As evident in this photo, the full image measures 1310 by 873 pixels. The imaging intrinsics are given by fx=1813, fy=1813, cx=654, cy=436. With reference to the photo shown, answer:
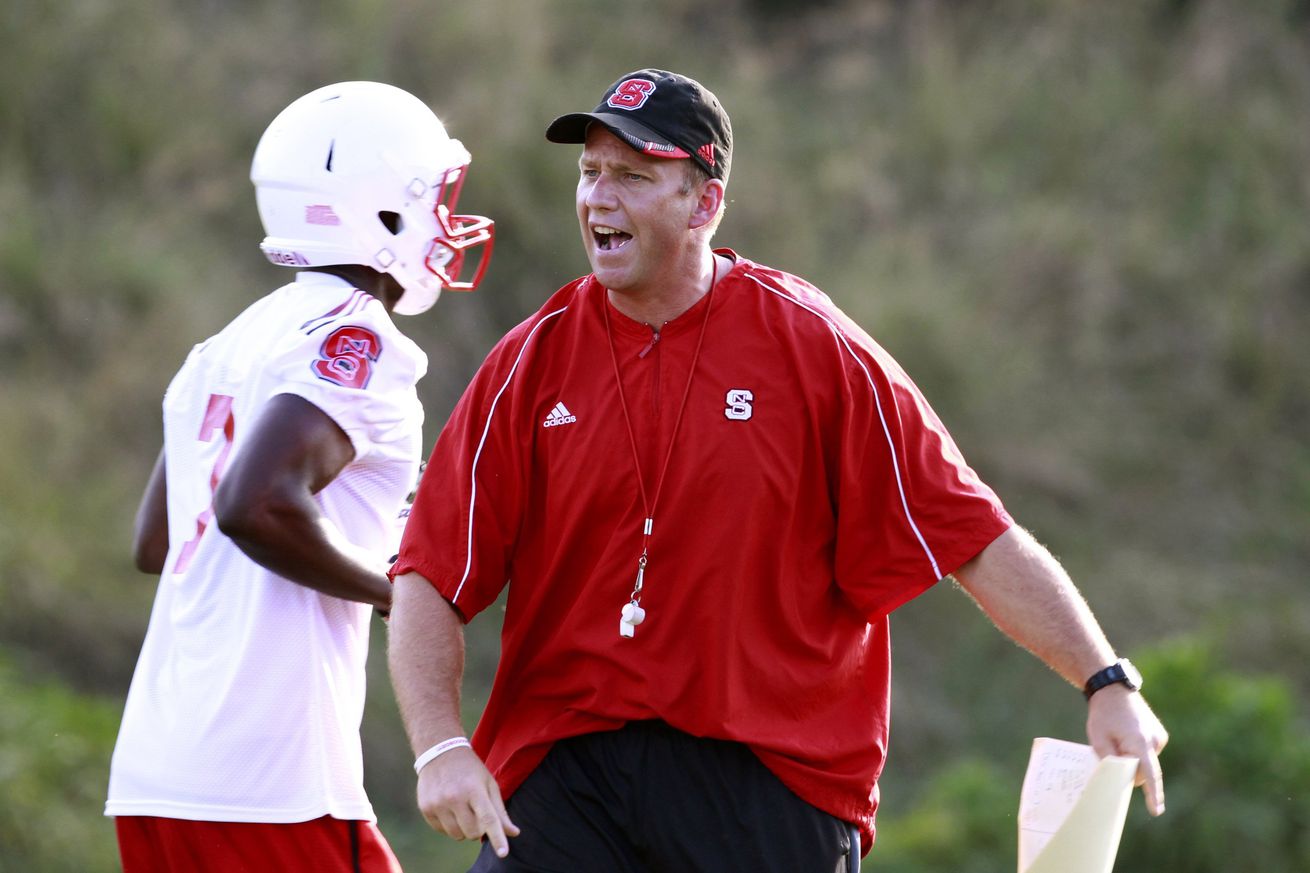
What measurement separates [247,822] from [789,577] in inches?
52.8

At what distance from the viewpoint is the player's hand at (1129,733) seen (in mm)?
3887

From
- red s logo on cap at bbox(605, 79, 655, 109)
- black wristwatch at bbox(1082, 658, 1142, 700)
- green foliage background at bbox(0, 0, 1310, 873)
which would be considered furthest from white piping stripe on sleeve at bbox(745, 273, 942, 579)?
green foliage background at bbox(0, 0, 1310, 873)

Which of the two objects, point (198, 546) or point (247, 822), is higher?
point (198, 546)

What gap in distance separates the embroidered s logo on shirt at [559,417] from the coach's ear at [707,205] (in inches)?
21.1

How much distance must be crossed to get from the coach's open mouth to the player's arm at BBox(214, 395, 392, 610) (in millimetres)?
753

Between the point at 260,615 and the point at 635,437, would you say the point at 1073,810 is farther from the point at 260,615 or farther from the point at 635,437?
the point at 260,615

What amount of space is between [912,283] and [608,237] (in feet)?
27.7

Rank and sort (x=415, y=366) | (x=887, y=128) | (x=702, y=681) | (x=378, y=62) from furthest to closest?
(x=887, y=128)
(x=378, y=62)
(x=415, y=366)
(x=702, y=681)

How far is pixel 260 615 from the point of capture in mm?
4180

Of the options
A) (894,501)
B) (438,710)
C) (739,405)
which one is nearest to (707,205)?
(739,405)

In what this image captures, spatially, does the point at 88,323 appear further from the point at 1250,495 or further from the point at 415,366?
the point at 1250,495

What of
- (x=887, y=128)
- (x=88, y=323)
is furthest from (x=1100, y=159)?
(x=88, y=323)

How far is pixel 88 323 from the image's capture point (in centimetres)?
995

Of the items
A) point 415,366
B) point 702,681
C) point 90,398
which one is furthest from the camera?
point 90,398
